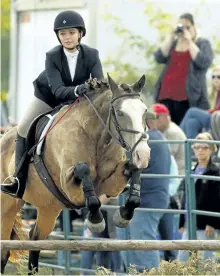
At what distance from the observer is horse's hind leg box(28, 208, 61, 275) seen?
10962mm

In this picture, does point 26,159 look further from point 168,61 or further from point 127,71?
point 127,71

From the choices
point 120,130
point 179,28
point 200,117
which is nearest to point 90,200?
point 120,130

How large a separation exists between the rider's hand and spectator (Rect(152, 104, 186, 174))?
3.28 metres

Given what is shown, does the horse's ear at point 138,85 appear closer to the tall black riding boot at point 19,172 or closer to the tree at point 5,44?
the tall black riding boot at point 19,172

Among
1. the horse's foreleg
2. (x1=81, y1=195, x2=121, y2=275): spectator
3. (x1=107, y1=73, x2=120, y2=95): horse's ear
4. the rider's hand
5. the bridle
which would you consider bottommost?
(x1=81, y1=195, x2=121, y2=275): spectator

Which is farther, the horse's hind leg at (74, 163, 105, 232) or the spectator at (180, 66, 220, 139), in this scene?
the spectator at (180, 66, 220, 139)

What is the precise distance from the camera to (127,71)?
16.2 meters

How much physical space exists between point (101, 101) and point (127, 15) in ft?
20.5

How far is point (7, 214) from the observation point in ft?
37.9

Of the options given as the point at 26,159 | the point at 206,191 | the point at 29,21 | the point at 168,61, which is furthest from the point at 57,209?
the point at 29,21

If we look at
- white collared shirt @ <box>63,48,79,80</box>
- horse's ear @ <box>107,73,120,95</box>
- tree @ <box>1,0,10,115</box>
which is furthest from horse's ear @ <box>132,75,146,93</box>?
tree @ <box>1,0,10,115</box>

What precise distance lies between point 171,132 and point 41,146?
10.8 feet

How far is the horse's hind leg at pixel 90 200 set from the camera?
9.51 meters

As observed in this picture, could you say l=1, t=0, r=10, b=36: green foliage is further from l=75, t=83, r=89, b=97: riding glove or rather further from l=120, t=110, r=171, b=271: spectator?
l=75, t=83, r=89, b=97: riding glove
